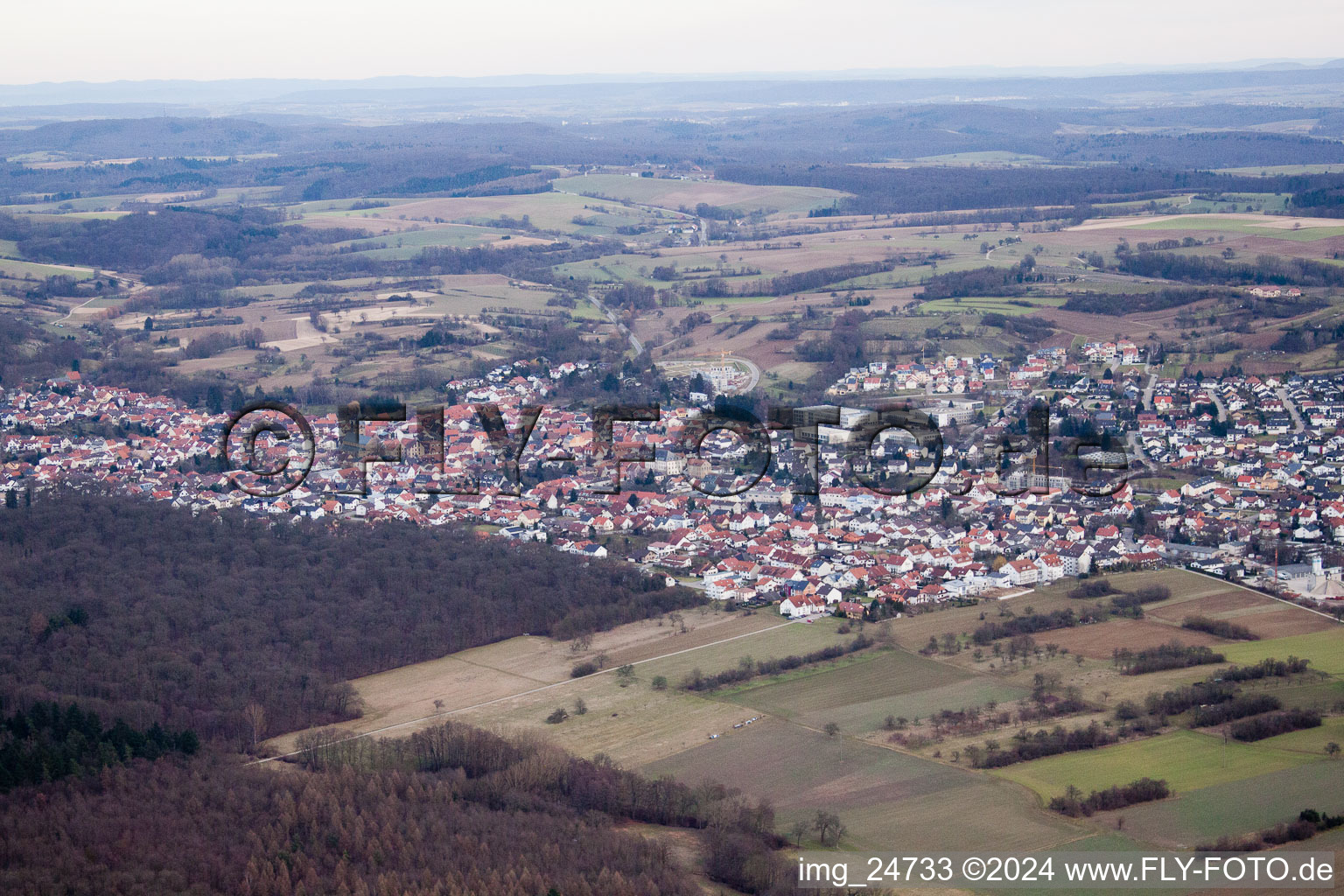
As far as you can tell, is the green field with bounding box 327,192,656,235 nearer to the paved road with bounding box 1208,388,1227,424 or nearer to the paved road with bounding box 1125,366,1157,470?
the paved road with bounding box 1125,366,1157,470

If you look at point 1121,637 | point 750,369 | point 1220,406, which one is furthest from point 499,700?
point 750,369

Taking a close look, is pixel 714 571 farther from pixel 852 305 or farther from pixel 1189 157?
pixel 1189 157

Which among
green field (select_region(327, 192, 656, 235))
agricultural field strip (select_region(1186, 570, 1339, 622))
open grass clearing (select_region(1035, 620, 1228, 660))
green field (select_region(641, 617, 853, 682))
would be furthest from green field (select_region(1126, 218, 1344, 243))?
green field (select_region(641, 617, 853, 682))

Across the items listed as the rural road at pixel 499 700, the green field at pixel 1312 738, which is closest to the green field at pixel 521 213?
the rural road at pixel 499 700

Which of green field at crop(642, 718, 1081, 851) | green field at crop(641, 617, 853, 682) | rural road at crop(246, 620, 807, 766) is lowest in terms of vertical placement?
rural road at crop(246, 620, 807, 766)

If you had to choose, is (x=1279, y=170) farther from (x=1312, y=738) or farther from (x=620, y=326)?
(x=1312, y=738)

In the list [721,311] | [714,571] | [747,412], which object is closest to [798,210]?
[721,311]
